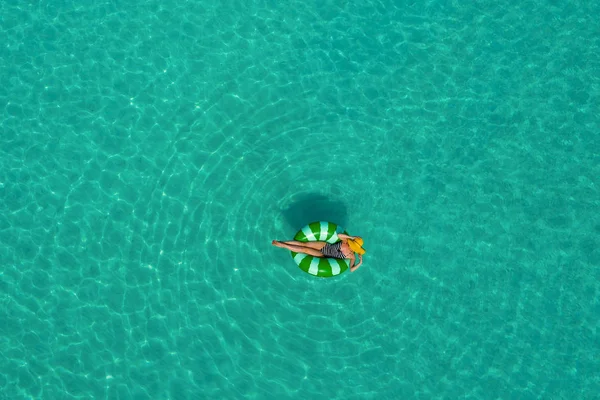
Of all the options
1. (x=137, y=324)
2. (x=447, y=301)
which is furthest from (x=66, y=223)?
(x=447, y=301)

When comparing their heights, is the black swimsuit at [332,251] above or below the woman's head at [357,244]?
above

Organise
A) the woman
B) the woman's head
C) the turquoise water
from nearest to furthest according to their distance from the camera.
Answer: the woman's head, the woman, the turquoise water

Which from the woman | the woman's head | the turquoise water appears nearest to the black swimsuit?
the woman

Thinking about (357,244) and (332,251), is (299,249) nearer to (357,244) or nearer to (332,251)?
(332,251)

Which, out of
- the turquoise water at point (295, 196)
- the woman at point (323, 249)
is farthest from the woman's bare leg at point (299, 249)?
the turquoise water at point (295, 196)

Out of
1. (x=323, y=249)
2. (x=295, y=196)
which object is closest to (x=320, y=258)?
(x=323, y=249)

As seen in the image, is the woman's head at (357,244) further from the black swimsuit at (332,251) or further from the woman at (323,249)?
the black swimsuit at (332,251)

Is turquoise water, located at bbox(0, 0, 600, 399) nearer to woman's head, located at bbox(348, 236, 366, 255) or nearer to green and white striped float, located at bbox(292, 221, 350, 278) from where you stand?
green and white striped float, located at bbox(292, 221, 350, 278)
